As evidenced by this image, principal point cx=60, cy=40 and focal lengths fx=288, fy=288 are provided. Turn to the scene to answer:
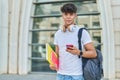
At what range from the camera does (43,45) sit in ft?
34.5

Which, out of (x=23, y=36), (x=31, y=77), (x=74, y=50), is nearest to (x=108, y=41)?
(x=31, y=77)

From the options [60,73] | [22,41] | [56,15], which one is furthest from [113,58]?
[60,73]

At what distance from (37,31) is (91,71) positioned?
7.61 m

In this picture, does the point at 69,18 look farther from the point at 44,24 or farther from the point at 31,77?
the point at 44,24

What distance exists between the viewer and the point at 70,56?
3090mm

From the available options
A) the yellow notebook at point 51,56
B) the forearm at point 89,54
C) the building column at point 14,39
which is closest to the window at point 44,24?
the building column at point 14,39

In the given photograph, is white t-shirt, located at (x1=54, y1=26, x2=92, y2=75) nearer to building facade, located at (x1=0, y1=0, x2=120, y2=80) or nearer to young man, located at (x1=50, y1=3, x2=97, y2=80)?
young man, located at (x1=50, y1=3, x2=97, y2=80)

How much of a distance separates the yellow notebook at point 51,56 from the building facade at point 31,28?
657 centimetres

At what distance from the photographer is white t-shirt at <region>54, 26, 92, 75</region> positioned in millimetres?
3074

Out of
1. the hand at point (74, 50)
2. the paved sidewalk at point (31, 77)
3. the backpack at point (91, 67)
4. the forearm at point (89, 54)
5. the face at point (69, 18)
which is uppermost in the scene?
the face at point (69, 18)

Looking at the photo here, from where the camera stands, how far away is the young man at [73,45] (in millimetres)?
3049

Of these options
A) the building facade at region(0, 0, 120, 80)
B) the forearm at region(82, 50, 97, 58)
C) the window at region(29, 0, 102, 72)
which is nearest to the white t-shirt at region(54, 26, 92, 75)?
the forearm at region(82, 50, 97, 58)

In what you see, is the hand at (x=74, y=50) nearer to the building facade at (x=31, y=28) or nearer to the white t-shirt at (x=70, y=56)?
the white t-shirt at (x=70, y=56)

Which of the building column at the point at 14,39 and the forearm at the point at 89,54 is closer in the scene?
the forearm at the point at 89,54
